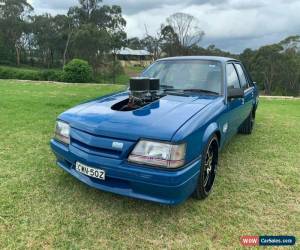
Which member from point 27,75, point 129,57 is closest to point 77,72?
point 27,75

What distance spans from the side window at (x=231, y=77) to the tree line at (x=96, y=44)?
24.9 meters

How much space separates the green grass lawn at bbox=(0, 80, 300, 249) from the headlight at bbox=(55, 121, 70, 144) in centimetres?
55

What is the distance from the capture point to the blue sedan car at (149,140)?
245cm

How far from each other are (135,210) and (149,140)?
799 millimetres

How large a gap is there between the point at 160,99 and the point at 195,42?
27.7m

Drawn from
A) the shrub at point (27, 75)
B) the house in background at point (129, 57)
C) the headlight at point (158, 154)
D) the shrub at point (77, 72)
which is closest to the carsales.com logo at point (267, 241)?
the headlight at point (158, 154)

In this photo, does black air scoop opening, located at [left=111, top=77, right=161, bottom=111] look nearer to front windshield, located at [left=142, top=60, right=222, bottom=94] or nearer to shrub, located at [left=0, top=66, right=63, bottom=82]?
front windshield, located at [left=142, top=60, right=222, bottom=94]

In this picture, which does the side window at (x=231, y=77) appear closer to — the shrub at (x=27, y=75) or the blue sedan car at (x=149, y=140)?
the blue sedan car at (x=149, y=140)

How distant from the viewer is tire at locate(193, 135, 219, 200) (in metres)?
2.89

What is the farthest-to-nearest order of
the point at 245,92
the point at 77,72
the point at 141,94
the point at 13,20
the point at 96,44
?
the point at 13,20
the point at 96,44
the point at 77,72
the point at 245,92
the point at 141,94

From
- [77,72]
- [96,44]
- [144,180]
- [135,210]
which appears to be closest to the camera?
[144,180]

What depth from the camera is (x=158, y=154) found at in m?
2.45

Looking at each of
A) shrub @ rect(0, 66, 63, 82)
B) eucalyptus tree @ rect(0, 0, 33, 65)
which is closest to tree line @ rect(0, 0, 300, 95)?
eucalyptus tree @ rect(0, 0, 33, 65)

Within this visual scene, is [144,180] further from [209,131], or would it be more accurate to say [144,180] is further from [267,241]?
[267,241]
